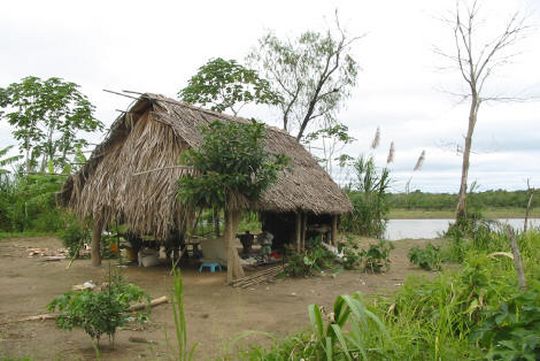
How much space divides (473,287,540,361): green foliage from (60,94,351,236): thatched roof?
5.54 m

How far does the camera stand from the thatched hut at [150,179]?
808cm

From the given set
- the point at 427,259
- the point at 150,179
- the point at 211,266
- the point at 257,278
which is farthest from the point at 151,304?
the point at 427,259

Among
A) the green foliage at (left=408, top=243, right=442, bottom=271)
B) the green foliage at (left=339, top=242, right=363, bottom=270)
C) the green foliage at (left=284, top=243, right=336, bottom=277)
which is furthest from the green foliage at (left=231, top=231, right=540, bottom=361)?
the green foliage at (left=339, top=242, right=363, bottom=270)

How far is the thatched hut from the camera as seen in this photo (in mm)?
8078

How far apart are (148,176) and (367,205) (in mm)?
8965

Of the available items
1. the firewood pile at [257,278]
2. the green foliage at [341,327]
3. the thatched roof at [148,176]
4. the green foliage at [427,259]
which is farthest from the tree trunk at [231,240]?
the green foliage at [341,327]

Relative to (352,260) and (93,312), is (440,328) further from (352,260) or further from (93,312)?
(352,260)

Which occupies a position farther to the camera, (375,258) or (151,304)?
(375,258)

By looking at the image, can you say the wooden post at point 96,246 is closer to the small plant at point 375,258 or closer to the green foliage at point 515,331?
the small plant at point 375,258

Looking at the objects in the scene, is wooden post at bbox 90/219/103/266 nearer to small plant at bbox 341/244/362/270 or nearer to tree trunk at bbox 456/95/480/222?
small plant at bbox 341/244/362/270

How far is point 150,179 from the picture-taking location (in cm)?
834

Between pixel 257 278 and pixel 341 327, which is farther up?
pixel 341 327

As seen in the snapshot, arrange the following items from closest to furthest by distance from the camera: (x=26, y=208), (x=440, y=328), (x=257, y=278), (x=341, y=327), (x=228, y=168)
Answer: (x=341, y=327), (x=440, y=328), (x=228, y=168), (x=257, y=278), (x=26, y=208)

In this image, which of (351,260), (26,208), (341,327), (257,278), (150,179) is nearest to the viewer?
(341,327)
